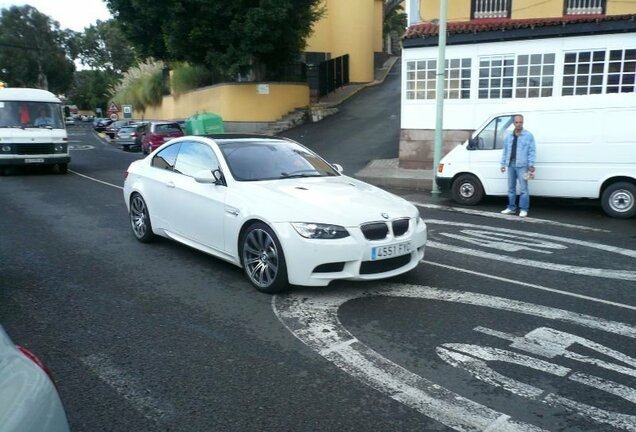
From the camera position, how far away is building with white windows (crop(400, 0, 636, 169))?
13953 millimetres

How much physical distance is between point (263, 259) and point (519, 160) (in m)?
6.15

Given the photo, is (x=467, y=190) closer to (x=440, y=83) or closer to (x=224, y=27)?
(x=440, y=83)

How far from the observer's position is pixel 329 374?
380cm

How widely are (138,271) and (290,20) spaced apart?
66.7 feet

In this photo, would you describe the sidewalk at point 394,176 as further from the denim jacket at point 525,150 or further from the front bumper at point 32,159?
the front bumper at point 32,159

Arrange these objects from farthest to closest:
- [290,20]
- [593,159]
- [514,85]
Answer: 1. [290,20]
2. [514,85]
3. [593,159]

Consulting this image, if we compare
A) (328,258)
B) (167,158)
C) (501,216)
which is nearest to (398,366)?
(328,258)

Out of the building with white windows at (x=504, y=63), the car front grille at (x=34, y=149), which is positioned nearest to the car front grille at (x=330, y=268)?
the building with white windows at (x=504, y=63)

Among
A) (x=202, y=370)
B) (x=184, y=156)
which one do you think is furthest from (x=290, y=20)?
(x=202, y=370)

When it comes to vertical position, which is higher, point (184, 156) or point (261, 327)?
point (184, 156)

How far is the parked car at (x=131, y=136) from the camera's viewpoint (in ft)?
90.8

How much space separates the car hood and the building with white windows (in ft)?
31.1

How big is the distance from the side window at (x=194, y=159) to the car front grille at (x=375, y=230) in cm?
213

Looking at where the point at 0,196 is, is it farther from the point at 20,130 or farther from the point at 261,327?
the point at 261,327
